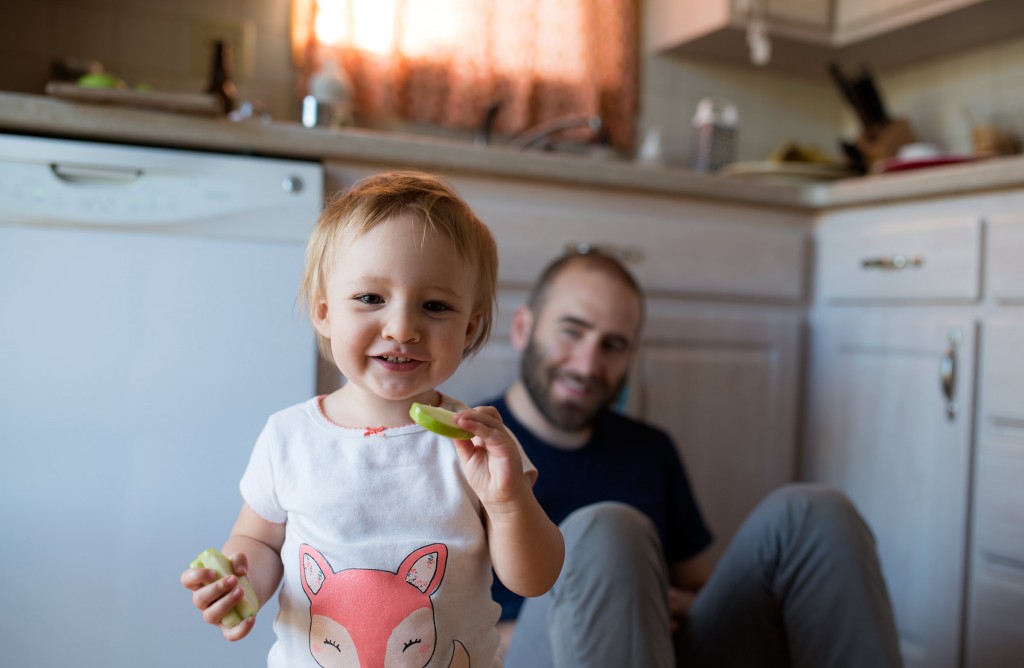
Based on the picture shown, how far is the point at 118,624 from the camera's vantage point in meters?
1.15

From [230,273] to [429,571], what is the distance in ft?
2.15

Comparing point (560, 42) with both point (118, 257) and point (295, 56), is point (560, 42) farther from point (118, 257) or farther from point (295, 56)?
point (118, 257)

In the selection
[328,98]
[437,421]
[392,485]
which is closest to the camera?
[437,421]

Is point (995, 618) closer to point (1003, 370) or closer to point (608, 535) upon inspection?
point (1003, 370)

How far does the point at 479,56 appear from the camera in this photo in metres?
2.11

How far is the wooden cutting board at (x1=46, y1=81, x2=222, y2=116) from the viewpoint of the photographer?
1.17 metres

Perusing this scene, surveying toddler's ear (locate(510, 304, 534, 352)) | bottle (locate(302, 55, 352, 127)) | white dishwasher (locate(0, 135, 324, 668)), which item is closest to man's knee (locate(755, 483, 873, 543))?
toddler's ear (locate(510, 304, 534, 352))

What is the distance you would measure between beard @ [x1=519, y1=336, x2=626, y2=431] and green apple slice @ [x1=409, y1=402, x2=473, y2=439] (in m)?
0.63

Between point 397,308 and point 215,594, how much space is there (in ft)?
0.83

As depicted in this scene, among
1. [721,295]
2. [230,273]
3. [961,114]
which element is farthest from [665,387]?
[961,114]

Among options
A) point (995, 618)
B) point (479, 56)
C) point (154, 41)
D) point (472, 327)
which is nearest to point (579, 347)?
point (472, 327)

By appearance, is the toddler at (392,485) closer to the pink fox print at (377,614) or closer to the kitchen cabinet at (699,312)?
the pink fox print at (377,614)

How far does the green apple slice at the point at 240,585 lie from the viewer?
0.67 m

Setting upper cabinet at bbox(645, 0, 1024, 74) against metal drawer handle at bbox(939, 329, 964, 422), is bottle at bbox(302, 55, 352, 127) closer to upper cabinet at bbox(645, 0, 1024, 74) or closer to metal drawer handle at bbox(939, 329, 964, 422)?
upper cabinet at bbox(645, 0, 1024, 74)
